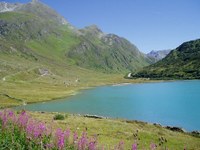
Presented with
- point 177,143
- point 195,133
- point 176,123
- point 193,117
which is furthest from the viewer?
point 193,117

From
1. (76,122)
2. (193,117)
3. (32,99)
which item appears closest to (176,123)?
(193,117)

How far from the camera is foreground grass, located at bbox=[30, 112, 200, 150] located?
33.0 m

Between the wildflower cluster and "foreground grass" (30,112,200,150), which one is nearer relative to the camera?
the wildflower cluster

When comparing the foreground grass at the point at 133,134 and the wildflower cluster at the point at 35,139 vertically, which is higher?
the wildflower cluster at the point at 35,139

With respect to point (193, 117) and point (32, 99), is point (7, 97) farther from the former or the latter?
point (193, 117)

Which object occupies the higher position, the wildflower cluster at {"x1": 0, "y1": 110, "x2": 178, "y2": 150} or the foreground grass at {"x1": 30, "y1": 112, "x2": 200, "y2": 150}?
the wildflower cluster at {"x1": 0, "y1": 110, "x2": 178, "y2": 150}

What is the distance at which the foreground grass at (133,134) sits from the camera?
33031 millimetres

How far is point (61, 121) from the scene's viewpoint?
43000 mm

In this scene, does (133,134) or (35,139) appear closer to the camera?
(35,139)

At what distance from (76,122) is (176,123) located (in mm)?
28557

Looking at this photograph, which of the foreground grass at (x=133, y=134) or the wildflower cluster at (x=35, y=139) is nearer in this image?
the wildflower cluster at (x=35, y=139)

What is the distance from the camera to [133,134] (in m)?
36.4

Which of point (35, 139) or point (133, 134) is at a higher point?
point (35, 139)

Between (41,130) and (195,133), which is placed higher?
(41,130)
